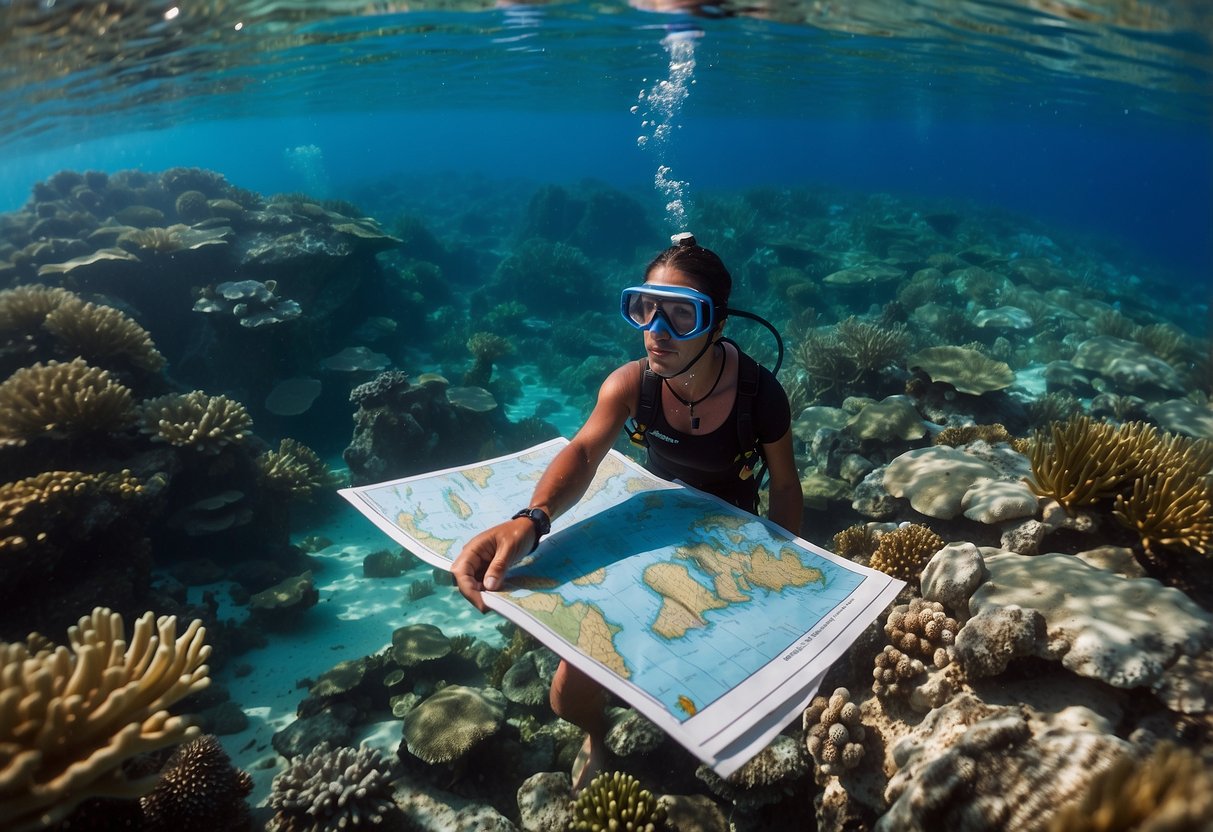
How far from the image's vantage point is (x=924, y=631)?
333cm

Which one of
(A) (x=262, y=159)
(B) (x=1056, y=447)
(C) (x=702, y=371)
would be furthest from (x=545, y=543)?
(A) (x=262, y=159)

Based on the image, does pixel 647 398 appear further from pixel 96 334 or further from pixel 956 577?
pixel 96 334

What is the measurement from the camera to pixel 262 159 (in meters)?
151

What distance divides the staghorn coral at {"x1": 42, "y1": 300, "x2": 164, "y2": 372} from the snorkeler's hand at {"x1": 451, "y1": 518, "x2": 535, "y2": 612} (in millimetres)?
8082

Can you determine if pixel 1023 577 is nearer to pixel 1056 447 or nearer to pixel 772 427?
pixel 1056 447

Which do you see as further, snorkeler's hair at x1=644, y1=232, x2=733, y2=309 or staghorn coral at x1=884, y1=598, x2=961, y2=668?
staghorn coral at x1=884, y1=598, x2=961, y2=668

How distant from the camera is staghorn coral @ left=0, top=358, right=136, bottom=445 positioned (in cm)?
605

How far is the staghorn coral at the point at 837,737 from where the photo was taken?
9.91ft

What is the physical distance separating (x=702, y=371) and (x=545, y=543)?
4.81 feet

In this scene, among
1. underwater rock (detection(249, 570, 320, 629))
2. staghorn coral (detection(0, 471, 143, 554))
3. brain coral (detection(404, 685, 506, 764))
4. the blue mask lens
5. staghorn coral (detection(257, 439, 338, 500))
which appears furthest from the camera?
staghorn coral (detection(257, 439, 338, 500))

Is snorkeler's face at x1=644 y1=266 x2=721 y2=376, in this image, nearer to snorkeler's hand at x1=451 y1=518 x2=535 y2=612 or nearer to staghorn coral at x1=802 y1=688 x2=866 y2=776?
snorkeler's hand at x1=451 y1=518 x2=535 y2=612

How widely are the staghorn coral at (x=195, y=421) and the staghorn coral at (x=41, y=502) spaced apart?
134 centimetres

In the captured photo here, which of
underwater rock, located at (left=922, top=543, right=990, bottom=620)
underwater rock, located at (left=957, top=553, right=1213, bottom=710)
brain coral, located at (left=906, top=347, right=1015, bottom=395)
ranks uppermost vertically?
underwater rock, located at (left=957, top=553, right=1213, bottom=710)

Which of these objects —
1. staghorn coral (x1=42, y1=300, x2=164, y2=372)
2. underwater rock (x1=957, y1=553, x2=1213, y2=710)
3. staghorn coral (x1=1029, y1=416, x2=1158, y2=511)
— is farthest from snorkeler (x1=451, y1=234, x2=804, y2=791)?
staghorn coral (x1=42, y1=300, x2=164, y2=372)
